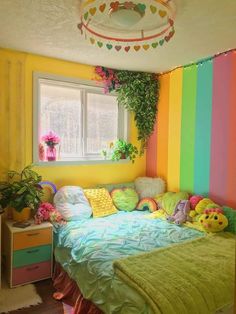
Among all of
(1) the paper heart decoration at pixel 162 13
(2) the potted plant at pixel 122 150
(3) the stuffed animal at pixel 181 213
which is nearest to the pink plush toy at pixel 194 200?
(3) the stuffed animal at pixel 181 213

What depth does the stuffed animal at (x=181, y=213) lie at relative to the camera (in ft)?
9.59

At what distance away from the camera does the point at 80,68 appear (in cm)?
337

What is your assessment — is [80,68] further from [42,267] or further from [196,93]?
[42,267]

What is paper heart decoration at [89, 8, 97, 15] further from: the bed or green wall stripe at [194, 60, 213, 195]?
the bed

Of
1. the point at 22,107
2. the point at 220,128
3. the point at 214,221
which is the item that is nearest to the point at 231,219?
the point at 214,221

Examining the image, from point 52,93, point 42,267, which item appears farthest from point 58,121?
point 42,267

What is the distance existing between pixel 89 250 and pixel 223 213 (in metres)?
1.43

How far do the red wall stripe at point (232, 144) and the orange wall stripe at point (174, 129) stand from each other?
0.75m

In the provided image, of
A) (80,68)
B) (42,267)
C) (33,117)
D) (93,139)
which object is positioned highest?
(80,68)

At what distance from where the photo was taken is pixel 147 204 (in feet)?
11.4

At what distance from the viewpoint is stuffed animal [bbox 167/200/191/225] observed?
292 centimetres

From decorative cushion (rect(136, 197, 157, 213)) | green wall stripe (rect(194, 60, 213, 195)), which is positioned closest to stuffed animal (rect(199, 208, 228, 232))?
green wall stripe (rect(194, 60, 213, 195))

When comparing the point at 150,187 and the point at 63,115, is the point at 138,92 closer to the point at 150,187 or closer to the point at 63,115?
the point at 63,115

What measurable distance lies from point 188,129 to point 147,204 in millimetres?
1097
